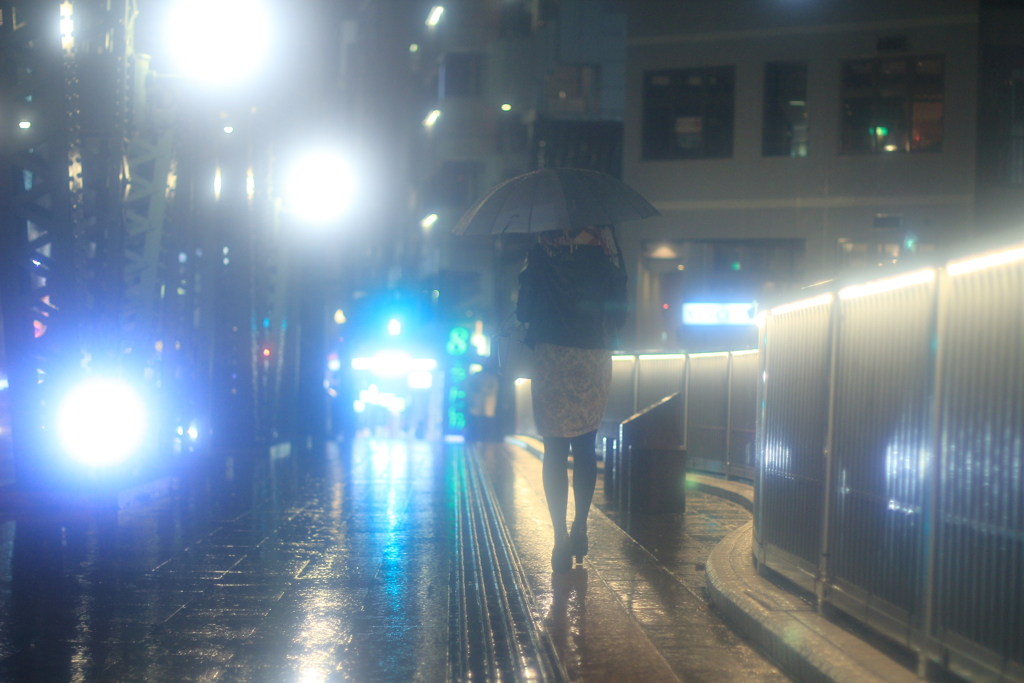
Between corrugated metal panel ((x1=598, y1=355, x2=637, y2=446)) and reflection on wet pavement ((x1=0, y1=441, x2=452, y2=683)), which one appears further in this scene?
corrugated metal panel ((x1=598, y1=355, x2=637, y2=446))

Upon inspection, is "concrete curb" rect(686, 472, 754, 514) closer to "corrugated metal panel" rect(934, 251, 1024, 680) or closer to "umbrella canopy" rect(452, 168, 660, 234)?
"umbrella canopy" rect(452, 168, 660, 234)

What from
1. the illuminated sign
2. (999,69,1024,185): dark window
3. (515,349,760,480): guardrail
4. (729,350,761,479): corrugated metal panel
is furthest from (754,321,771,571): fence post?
(999,69,1024,185): dark window

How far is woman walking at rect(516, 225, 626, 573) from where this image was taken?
5914 millimetres

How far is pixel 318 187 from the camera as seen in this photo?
21375mm

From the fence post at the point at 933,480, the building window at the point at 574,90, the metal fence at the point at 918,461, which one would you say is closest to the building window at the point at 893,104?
the building window at the point at 574,90

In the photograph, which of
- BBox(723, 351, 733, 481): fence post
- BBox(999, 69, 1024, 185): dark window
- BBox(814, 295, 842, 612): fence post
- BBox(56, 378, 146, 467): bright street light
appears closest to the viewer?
BBox(814, 295, 842, 612): fence post

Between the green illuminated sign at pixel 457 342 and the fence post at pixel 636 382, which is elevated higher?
the green illuminated sign at pixel 457 342

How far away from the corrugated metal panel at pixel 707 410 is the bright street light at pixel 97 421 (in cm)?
664

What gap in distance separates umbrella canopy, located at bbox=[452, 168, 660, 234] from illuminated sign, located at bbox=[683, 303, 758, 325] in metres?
25.8

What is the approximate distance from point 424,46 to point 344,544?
6625cm

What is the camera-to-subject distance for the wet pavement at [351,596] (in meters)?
4.12

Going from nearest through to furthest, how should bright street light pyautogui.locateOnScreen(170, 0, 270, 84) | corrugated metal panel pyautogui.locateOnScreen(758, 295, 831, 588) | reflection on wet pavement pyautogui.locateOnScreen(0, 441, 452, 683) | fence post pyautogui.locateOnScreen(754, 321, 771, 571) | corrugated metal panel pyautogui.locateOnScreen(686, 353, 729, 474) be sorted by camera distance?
1. reflection on wet pavement pyautogui.locateOnScreen(0, 441, 452, 683)
2. corrugated metal panel pyautogui.locateOnScreen(758, 295, 831, 588)
3. fence post pyautogui.locateOnScreen(754, 321, 771, 571)
4. corrugated metal panel pyautogui.locateOnScreen(686, 353, 729, 474)
5. bright street light pyautogui.locateOnScreen(170, 0, 270, 84)

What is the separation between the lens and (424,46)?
229ft

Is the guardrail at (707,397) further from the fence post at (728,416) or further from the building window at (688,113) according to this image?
the building window at (688,113)
